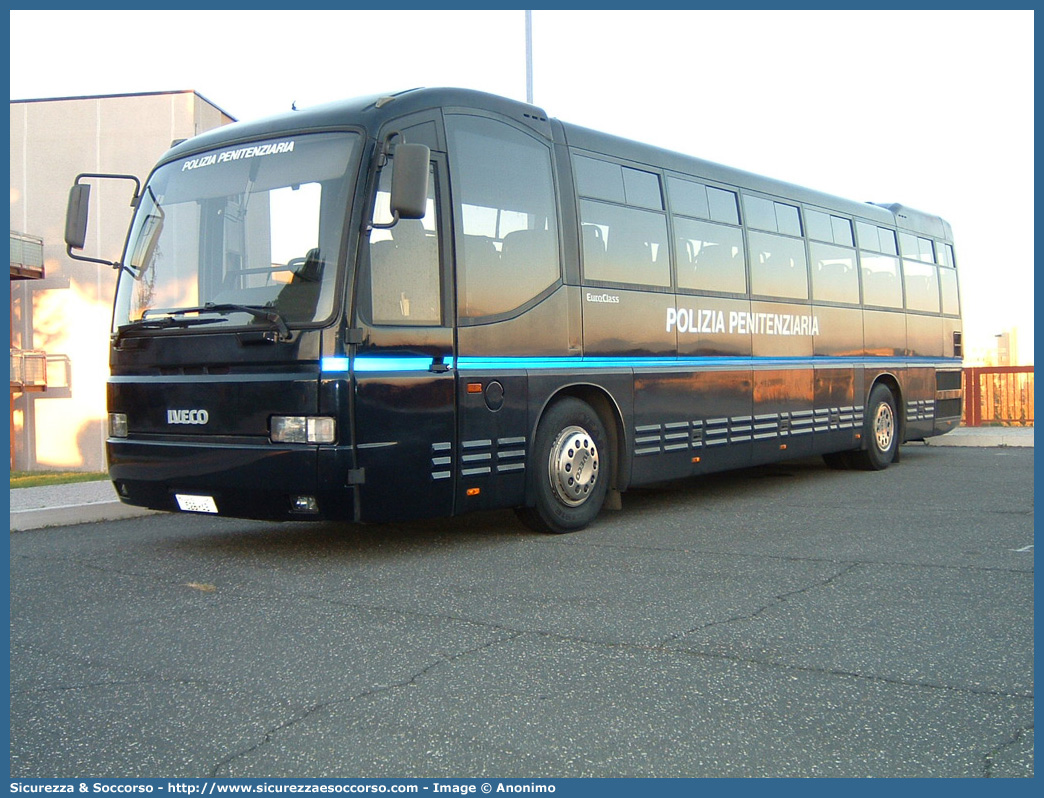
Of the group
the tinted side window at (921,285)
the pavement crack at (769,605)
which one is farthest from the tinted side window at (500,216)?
the tinted side window at (921,285)

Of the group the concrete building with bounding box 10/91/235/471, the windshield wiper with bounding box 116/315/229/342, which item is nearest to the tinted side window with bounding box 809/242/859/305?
the windshield wiper with bounding box 116/315/229/342

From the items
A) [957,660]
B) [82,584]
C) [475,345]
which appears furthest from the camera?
[475,345]

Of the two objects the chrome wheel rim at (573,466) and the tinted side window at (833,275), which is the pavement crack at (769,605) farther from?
the tinted side window at (833,275)

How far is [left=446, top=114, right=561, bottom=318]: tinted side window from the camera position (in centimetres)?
794

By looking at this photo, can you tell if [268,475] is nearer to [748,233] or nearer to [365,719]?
[365,719]

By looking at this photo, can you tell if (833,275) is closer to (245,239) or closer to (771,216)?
(771,216)

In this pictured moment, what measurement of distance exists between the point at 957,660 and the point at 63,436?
34.9 m

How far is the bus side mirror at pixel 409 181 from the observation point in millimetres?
7039

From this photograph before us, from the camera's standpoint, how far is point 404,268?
7539 mm

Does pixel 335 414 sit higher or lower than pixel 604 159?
lower

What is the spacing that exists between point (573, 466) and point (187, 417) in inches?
117

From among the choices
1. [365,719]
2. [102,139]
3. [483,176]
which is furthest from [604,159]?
[102,139]

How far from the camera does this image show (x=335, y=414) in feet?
23.1

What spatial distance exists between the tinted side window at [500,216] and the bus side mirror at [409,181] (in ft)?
2.56
